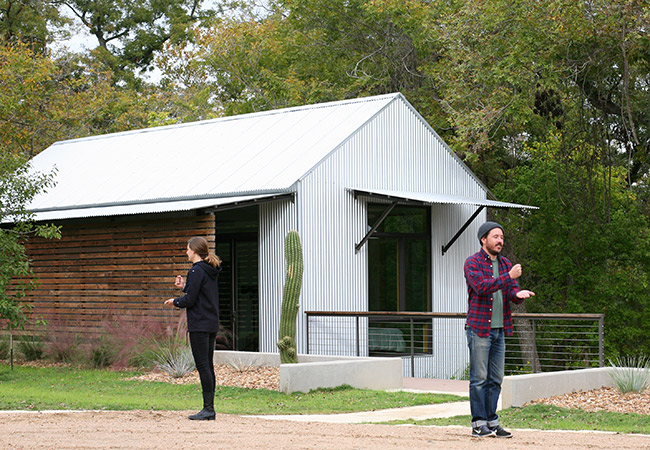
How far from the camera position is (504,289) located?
26.1 ft

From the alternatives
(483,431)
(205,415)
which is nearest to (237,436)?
(205,415)

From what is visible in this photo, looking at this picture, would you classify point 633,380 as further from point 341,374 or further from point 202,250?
point 202,250

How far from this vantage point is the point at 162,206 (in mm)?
16000

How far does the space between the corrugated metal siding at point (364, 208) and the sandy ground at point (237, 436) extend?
276 inches

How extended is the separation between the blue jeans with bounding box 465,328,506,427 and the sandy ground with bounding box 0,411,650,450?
0.21 m

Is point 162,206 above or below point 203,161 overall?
below

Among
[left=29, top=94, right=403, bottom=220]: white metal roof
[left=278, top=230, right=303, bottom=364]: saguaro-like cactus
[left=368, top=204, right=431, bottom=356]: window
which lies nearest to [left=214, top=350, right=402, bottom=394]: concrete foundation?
[left=278, top=230, right=303, bottom=364]: saguaro-like cactus

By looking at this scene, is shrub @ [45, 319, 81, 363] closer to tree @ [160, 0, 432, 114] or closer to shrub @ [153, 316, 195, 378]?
shrub @ [153, 316, 195, 378]

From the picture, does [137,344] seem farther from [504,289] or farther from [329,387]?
[504,289]

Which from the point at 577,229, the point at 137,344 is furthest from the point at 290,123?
the point at 577,229

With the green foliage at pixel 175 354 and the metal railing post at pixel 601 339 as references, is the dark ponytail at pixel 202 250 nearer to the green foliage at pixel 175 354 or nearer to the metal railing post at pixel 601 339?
the green foliage at pixel 175 354

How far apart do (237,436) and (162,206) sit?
8.74 m

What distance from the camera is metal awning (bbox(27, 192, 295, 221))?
592 inches

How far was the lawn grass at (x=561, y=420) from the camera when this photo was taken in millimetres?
9211
